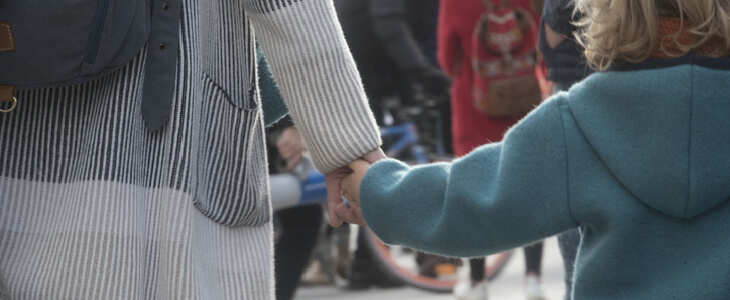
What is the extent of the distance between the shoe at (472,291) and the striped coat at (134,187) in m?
3.39

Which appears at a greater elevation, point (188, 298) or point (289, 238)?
point (188, 298)

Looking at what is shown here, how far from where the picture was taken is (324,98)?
2.10 m

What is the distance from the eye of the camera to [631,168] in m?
1.82

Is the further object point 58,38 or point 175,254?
point 175,254

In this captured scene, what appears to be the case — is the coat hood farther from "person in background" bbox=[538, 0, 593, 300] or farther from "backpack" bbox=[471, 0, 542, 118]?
"backpack" bbox=[471, 0, 542, 118]

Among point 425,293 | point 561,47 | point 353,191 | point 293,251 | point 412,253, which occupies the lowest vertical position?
point 425,293

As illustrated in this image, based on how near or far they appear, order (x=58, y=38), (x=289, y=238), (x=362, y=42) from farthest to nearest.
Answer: (x=362, y=42) → (x=289, y=238) → (x=58, y=38)

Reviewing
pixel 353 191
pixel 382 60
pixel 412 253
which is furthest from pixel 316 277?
pixel 353 191

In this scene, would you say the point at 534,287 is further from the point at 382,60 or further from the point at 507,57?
the point at 382,60

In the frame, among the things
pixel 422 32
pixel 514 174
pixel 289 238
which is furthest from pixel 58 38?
pixel 422 32

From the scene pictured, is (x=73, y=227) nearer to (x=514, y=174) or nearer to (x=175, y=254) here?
(x=175, y=254)

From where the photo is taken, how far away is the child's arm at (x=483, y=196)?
187 cm

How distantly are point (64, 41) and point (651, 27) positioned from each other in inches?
38.4

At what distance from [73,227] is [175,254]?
0.18m
